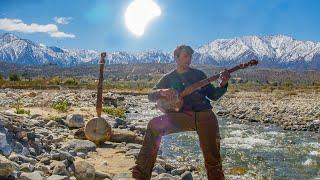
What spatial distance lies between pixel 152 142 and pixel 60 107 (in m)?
22.6

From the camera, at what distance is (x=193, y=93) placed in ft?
27.8

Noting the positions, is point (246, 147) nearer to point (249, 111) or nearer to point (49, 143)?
point (49, 143)

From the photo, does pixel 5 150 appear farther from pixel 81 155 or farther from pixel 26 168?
pixel 81 155

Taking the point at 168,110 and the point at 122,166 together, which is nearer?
the point at 168,110

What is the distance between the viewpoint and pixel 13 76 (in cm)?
12912

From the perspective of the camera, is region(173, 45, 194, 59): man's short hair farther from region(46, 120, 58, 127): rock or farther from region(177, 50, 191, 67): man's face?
region(46, 120, 58, 127): rock

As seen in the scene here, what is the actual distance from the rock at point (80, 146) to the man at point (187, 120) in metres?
6.75

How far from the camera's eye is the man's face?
8.57 metres

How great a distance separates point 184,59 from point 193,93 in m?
0.61

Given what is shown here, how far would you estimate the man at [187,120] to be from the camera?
820 cm

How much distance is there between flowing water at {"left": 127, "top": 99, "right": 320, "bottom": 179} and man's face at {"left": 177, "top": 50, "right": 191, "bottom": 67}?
272 inches

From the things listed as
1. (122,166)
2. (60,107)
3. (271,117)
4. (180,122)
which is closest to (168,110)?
(180,122)

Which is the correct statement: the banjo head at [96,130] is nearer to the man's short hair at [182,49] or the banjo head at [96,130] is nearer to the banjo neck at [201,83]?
the man's short hair at [182,49]

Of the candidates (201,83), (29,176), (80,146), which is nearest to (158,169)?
(80,146)
